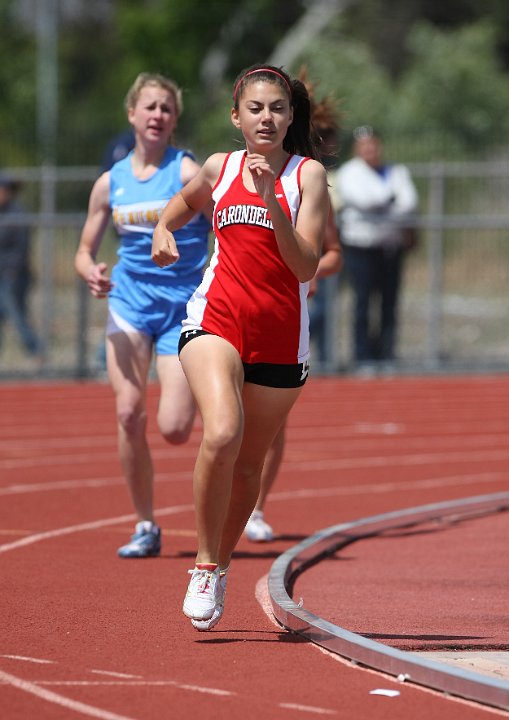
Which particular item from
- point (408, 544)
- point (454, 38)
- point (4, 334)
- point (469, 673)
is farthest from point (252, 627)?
point (454, 38)

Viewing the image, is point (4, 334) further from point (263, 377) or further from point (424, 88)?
point (424, 88)

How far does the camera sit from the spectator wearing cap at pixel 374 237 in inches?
693

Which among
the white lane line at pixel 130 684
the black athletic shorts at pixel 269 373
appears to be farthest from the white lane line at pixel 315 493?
the white lane line at pixel 130 684

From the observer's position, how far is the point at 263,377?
621 cm

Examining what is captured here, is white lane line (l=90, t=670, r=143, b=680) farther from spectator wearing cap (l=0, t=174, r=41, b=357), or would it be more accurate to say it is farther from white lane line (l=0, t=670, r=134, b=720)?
spectator wearing cap (l=0, t=174, r=41, b=357)

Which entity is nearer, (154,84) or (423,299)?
(154,84)

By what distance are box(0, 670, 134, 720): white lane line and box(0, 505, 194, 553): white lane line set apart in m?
2.88

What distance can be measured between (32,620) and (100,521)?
115 inches

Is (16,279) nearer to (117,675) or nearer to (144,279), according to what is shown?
(144,279)

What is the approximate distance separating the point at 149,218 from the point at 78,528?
1964 mm

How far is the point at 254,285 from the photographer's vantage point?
20.1 ft

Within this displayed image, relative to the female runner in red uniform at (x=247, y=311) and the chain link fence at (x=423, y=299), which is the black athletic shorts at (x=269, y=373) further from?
the chain link fence at (x=423, y=299)

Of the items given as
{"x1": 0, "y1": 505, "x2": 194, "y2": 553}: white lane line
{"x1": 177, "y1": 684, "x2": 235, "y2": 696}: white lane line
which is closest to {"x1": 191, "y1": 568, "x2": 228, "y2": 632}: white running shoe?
{"x1": 177, "y1": 684, "x2": 235, "y2": 696}: white lane line

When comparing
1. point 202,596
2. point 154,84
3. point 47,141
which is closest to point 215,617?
point 202,596
